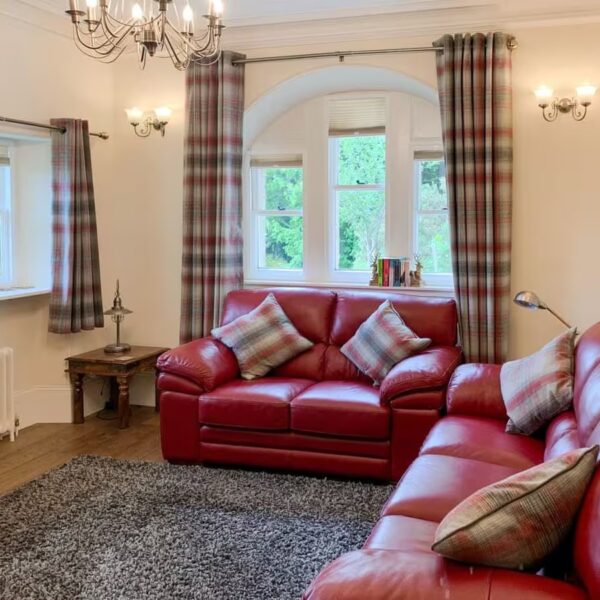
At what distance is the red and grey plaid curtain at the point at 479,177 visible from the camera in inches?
165

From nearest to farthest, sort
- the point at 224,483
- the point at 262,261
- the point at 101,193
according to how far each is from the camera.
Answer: the point at 224,483 → the point at 101,193 → the point at 262,261

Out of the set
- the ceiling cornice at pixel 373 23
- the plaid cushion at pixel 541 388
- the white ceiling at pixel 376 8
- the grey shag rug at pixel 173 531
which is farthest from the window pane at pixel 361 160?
the grey shag rug at pixel 173 531

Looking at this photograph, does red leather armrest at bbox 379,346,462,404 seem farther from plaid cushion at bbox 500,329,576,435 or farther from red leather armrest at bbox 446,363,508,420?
plaid cushion at bbox 500,329,576,435

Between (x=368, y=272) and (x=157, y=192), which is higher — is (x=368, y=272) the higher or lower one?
the lower one

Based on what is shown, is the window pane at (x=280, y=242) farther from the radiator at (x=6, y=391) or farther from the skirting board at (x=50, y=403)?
the radiator at (x=6, y=391)

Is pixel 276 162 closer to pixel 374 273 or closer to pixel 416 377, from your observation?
pixel 374 273

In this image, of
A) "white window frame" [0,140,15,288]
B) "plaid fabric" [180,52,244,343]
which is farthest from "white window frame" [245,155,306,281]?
"white window frame" [0,140,15,288]

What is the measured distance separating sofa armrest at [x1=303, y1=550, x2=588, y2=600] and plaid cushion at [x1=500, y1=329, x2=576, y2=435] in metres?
1.43

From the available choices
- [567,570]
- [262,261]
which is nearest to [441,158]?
[262,261]

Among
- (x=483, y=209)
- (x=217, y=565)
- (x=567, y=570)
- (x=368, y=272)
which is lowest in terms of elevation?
(x=217, y=565)

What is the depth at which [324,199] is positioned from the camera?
16.9ft

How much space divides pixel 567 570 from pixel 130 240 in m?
4.15

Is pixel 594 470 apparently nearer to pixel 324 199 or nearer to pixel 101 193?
pixel 324 199

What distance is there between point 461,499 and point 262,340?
6.88 ft
